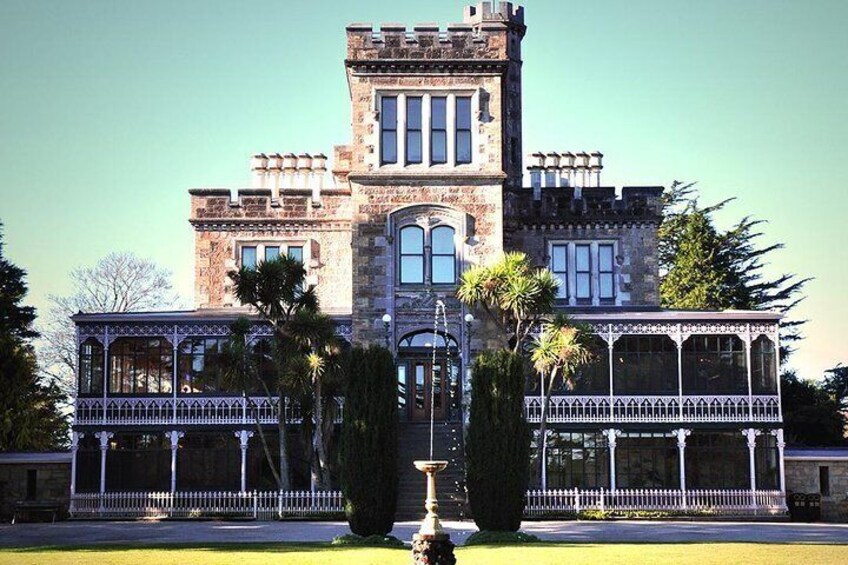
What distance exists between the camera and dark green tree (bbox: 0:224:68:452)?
145 ft

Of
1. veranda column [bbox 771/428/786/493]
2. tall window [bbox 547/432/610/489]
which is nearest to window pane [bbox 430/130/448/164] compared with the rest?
tall window [bbox 547/432/610/489]

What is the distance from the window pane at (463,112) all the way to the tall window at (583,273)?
24.4ft

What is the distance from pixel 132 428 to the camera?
4147cm

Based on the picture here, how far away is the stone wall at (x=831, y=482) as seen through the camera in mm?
40812

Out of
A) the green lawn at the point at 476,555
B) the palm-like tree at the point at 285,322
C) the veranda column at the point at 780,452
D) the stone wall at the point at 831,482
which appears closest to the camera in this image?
the green lawn at the point at 476,555

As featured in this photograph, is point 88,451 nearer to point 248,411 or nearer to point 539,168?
point 248,411

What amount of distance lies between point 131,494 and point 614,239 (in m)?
18.2

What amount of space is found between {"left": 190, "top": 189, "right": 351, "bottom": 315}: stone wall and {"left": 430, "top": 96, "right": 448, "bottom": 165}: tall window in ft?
20.0

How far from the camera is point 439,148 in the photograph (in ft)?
138

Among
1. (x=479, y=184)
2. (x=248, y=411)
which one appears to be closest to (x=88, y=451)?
(x=248, y=411)

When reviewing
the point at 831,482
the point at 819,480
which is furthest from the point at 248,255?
the point at 831,482

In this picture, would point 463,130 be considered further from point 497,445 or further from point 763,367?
point 497,445

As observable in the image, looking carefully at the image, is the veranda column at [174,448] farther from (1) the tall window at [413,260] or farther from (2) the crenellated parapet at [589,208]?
(2) the crenellated parapet at [589,208]

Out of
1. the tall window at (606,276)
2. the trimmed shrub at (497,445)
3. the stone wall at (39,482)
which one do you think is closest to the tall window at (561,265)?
the tall window at (606,276)
